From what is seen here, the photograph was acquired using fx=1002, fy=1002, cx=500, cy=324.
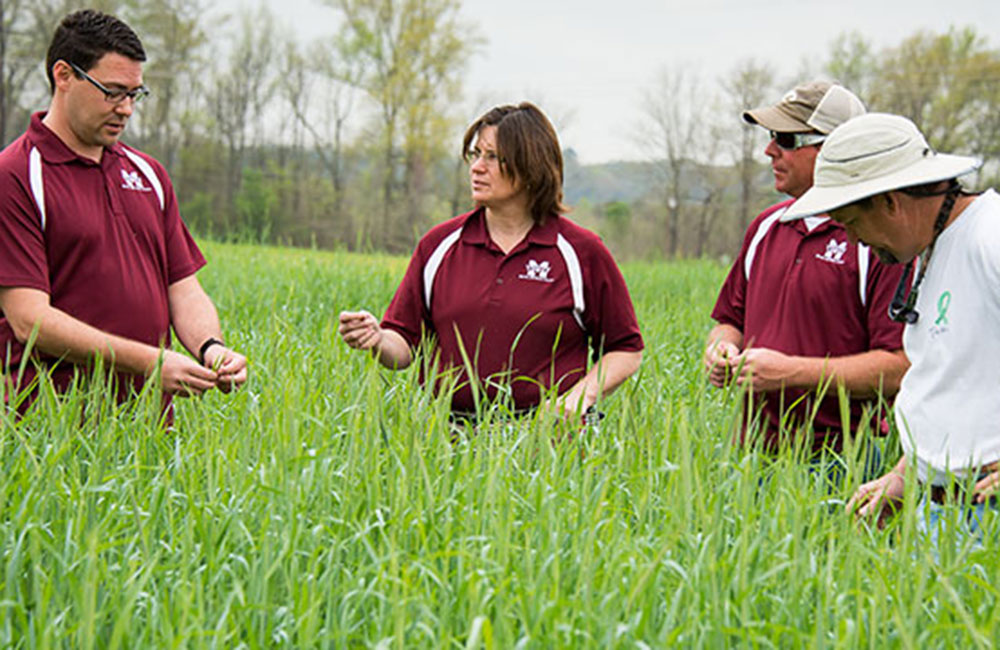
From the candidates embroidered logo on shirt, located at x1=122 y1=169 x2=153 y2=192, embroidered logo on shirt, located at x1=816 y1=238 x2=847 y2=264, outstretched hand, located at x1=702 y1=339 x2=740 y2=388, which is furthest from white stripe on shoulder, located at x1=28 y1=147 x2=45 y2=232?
embroidered logo on shirt, located at x1=816 y1=238 x2=847 y2=264

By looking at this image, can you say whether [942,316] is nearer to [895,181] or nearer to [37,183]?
[895,181]

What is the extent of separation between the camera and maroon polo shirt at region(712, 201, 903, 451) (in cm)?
295

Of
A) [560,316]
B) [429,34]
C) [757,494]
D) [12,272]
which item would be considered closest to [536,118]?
[560,316]

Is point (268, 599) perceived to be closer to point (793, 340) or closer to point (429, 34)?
point (793, 340)

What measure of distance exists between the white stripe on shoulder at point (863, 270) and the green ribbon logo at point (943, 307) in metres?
0.67

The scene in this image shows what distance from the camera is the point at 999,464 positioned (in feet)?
7.14

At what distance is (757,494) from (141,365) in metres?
1.71

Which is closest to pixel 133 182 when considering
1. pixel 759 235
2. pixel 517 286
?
pixel 517 286

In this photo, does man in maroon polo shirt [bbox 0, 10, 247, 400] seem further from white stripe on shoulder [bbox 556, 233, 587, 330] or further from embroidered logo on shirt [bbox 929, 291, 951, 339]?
embroidered logo on shirt [bbox 929, 291, 951, 339]

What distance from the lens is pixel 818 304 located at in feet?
9.99

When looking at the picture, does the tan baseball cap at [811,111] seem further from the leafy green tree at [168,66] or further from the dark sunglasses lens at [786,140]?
the leafy green tree at [168,66]

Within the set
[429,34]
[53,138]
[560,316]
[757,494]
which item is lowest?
[757,494]

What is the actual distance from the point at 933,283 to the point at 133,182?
230 cm

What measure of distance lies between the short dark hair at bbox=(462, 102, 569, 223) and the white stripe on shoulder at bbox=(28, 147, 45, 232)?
4.26 feet
